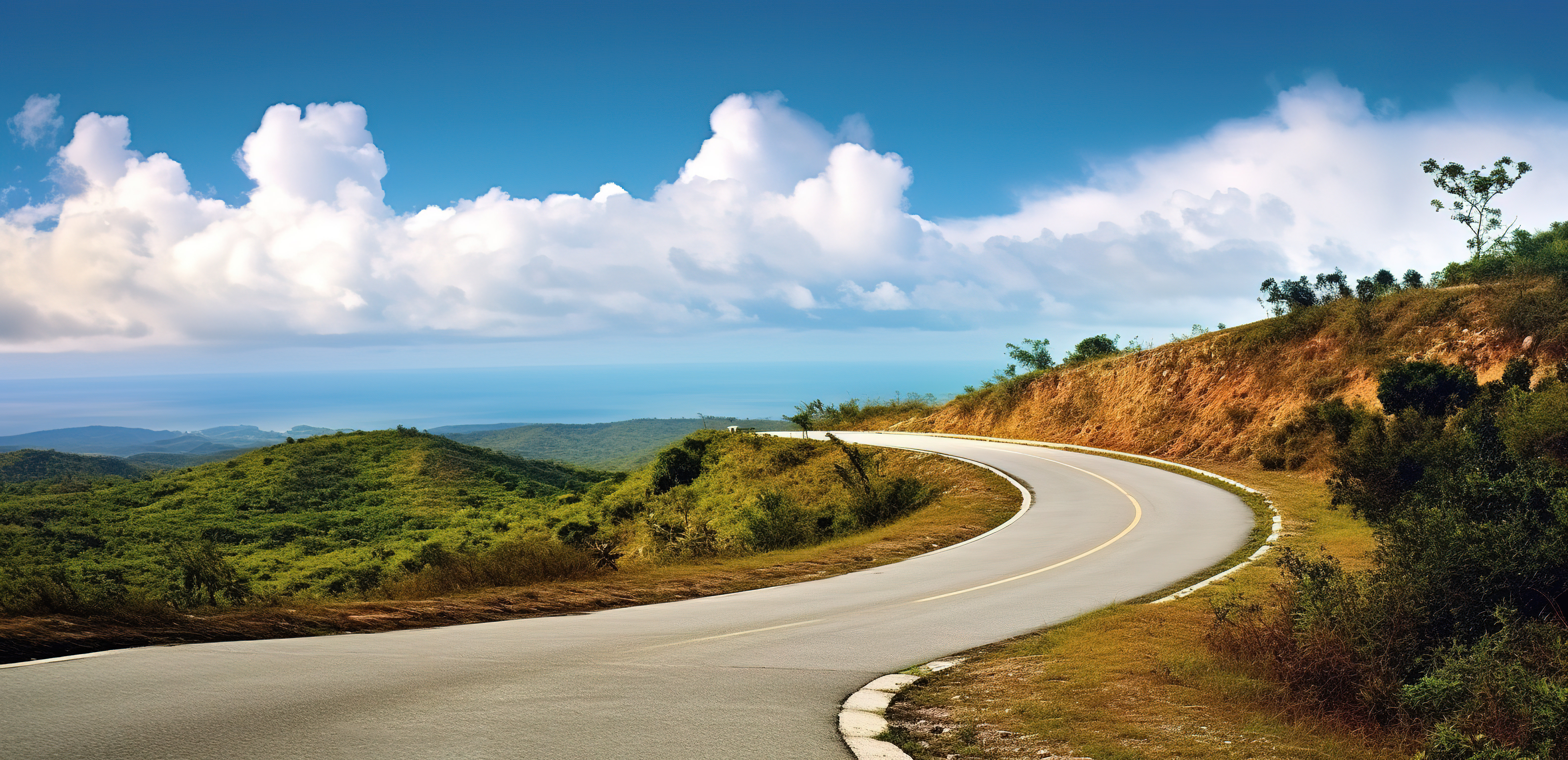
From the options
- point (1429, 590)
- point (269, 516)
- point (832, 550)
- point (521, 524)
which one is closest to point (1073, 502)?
point (832, 550)

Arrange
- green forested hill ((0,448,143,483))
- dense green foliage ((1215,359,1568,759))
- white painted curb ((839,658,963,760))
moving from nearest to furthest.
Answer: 1. dense green foliage ((1215,359,1568,759))
2. white painted curb ((839,658,963,760))
3. green forested hill ((0,448,143,483))

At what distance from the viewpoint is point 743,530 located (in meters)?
26.1

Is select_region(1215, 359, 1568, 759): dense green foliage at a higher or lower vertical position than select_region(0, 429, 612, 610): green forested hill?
higher

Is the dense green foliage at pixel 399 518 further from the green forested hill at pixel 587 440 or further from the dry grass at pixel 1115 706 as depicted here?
the green forested hill at pixel 587 440

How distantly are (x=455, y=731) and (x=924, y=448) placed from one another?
33728 mm

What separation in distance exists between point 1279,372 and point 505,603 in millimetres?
35404

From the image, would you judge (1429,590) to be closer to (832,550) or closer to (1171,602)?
(1171,602)

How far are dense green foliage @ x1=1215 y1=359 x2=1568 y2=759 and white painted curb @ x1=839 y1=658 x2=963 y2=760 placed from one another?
320 cm

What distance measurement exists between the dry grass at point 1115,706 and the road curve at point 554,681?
32.5 inches

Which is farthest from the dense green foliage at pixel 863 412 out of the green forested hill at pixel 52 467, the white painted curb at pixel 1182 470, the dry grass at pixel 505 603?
the green forested hill at pixel 52 467

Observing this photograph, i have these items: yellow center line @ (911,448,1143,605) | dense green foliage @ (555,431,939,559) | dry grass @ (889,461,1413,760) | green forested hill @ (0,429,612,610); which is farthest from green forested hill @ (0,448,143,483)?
dry grass @ (889,461,1413,760)

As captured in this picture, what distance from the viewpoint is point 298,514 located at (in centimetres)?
5684

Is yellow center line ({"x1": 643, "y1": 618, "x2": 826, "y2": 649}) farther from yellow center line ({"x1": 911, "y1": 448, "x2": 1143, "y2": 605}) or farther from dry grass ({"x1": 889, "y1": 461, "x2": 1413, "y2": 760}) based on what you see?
dry grass ({"x1": 889, "y1": 461, "x2": 1413, "y2": 760})

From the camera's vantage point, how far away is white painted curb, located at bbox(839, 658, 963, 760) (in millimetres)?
5867
